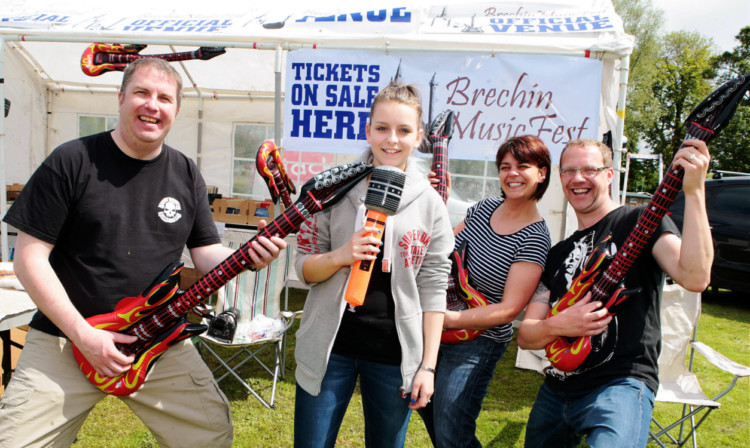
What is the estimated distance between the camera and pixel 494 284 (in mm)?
2145

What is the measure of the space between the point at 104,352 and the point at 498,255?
1.65m

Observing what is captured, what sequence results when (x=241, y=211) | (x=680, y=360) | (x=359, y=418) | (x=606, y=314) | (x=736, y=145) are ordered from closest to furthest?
(x=606, y=314) < (x=680, y=360) < (x=359, y=418) < (x=241, y=211) < (x=736, y=145)

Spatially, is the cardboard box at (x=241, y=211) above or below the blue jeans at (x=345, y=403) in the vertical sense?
above

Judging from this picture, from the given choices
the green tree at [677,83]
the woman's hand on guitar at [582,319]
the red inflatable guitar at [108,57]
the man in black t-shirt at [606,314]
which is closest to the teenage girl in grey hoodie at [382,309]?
the woman's hand on guitar at [582,319]

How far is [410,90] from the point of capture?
68.4 inches

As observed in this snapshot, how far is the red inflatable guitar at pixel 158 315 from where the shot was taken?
183cm

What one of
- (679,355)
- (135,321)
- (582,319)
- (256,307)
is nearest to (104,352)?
(135,321)

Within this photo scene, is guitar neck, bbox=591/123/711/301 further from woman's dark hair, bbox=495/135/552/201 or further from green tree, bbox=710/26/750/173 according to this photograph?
green tree, bbox=710/26/750/173

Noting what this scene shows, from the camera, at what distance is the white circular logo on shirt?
2.00m

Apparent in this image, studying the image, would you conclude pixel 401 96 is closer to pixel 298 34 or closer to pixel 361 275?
pixel 361 275

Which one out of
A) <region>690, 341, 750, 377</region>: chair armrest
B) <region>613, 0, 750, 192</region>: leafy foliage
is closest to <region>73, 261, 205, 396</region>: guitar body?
<region>690, 341, 750, 377</region>: chair armrest

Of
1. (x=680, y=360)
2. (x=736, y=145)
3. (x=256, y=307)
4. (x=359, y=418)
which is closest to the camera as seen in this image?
(x=680, y=360)

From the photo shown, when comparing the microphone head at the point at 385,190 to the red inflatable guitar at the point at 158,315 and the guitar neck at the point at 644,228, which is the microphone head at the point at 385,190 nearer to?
the red inflatable guitar at the point at 158,315

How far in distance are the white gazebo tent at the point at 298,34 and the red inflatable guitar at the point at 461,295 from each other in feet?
6.74
